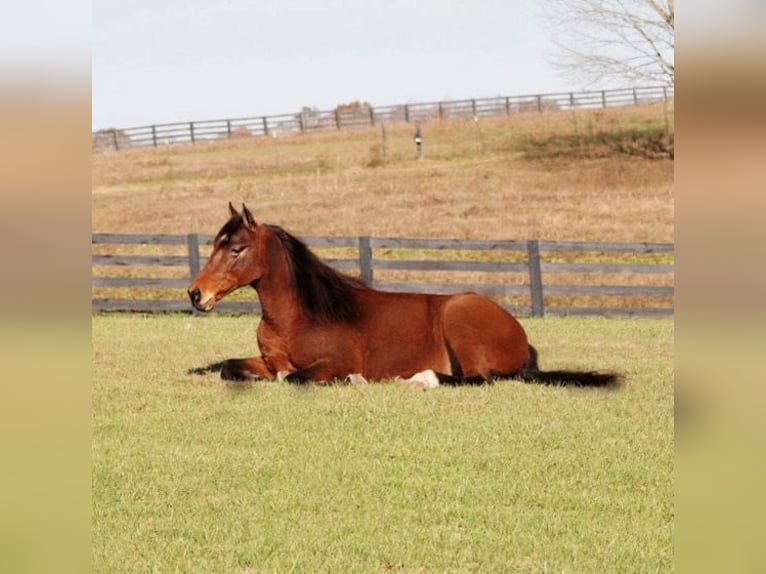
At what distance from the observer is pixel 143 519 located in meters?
5.36

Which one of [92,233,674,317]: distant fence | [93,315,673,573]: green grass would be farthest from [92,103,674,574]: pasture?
[92,233,674,317]: distant fence

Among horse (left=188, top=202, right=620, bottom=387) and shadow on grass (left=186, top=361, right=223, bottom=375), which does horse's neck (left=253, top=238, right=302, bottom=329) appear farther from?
shadow on grass (left=186, top=361, right=223, bottom=375)

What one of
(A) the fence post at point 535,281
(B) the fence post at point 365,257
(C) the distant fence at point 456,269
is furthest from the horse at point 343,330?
(B) the fence post at point 365,257

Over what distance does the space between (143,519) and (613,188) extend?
117 ft

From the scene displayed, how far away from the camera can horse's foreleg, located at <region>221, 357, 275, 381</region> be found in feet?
31.4

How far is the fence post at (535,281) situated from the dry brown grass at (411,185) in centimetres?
1257

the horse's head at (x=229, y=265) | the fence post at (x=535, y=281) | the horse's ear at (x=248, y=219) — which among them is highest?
the horse's ear at (x=248, y=219)

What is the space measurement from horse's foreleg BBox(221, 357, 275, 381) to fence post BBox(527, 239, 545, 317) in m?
9.67

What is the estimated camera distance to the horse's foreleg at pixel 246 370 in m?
9.59

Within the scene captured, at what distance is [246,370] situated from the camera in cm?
964

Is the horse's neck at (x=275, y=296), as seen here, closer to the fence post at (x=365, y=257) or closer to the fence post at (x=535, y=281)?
the fence post at (x=365, y=257)

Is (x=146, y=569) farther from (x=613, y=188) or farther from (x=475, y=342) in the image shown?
(x=613, y=188)

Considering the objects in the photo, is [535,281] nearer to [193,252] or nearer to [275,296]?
[193,252]

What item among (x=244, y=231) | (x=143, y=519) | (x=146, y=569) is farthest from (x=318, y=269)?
(x=146, y=569)
